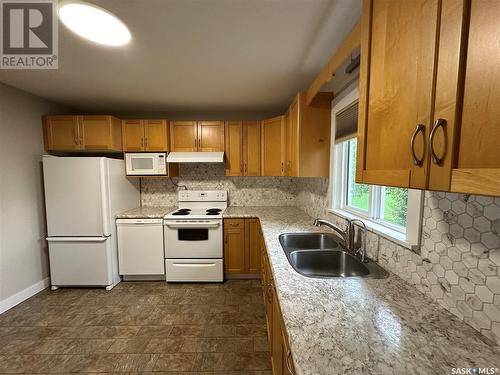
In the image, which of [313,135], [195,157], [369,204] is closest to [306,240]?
[369,204]

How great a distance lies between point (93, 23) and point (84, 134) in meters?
1.97

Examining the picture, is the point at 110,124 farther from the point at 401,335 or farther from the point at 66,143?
the point at 401,335

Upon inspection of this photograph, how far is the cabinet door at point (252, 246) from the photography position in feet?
9.27

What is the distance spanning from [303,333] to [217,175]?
9.20ft

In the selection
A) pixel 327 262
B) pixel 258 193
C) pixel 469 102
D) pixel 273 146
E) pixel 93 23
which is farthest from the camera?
pixel 258 193

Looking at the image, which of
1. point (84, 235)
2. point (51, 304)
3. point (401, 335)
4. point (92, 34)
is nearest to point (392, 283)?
point (401, 335)

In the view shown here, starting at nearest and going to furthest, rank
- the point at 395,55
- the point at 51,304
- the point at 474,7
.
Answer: the point at 474,7
the point at 395,55
the point at 51,304

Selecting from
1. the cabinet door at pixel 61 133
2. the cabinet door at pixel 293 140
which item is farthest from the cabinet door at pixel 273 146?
the cabinet door at pixel 61 133

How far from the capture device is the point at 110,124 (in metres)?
2.79

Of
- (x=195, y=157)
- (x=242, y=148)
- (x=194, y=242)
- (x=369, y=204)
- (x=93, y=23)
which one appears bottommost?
(x=194, y=242)

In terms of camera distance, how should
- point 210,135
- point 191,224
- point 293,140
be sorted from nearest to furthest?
point 293,140, point 191,224, point 210,135

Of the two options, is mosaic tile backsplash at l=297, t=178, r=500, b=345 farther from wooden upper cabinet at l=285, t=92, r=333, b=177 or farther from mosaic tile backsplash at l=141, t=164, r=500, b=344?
wooden upper cabinet at l=285, t=92, r=333, b=177

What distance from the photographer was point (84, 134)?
2.80m

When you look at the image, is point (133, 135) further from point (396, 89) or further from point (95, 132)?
point (396, 89)
